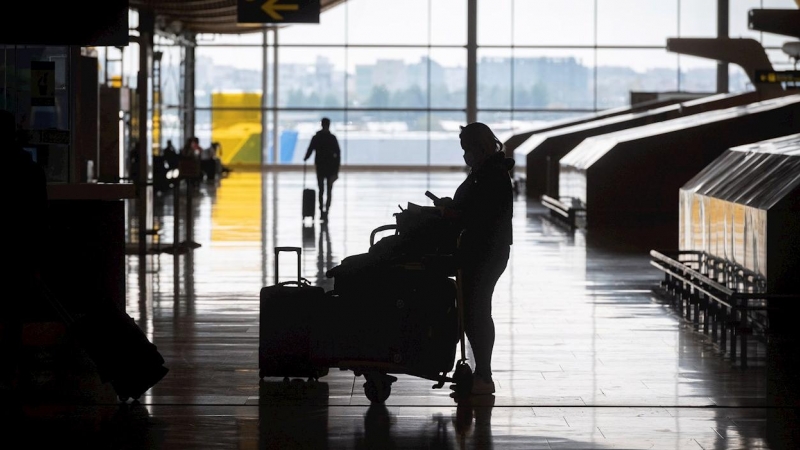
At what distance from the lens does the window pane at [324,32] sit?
144 ft

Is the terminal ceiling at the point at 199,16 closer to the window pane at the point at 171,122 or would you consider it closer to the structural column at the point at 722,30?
the window pane at the point at 171,122

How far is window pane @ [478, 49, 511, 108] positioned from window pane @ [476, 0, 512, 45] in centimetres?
144

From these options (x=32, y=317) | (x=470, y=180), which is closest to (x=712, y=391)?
(x=470, y=180)

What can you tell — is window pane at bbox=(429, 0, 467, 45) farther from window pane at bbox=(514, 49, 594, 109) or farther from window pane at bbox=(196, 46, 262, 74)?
window pane at bbox=(196, 46, 262, 74)

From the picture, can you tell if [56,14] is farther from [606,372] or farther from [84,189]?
[606,372]

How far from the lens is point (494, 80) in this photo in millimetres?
46656

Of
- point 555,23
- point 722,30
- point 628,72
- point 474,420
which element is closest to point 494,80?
point 555,23

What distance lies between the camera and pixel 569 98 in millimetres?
49531

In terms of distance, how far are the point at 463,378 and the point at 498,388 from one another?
0.37 meters

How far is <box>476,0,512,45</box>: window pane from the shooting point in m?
43.3

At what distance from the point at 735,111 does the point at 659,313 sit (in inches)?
445

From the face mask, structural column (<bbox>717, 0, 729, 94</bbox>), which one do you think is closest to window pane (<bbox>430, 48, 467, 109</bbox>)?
structural column (<bbox>717, 0, 729, 94</bbox>)

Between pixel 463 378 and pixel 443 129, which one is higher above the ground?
pixel 443 129

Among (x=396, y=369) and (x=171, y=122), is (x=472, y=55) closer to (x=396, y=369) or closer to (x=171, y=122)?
(x=171, y=122)
